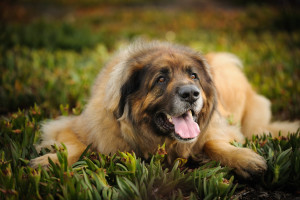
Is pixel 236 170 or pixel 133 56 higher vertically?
pixel 133 56

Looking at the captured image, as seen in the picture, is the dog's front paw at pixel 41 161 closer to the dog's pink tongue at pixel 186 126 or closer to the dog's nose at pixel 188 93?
the dog's pink tongue at pixel 186 126

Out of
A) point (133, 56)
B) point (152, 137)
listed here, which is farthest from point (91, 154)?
point (133, 56)

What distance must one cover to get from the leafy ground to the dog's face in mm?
334

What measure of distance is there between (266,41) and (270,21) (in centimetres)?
255

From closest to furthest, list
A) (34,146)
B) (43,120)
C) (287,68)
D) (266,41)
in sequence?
(34,146) → (43,120) → (287,68) → (266,41)

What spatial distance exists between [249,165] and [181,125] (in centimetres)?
77

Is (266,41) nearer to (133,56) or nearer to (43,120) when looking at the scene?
(133,56)

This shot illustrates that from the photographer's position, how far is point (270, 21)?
1075 cm

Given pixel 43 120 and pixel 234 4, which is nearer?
pixel 43 120

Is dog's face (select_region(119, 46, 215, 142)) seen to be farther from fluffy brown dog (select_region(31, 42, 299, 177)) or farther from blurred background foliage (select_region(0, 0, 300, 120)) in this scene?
blurred background foliage (select_region(0, 0, 300, 120))

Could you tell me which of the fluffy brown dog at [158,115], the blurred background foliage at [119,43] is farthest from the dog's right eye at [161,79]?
the blurred background foliage at [119,43]

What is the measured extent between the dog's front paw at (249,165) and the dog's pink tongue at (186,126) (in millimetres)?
503

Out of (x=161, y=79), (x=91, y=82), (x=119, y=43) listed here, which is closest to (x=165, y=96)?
(x=161, y=79)

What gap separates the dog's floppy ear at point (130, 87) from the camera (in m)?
3.06
